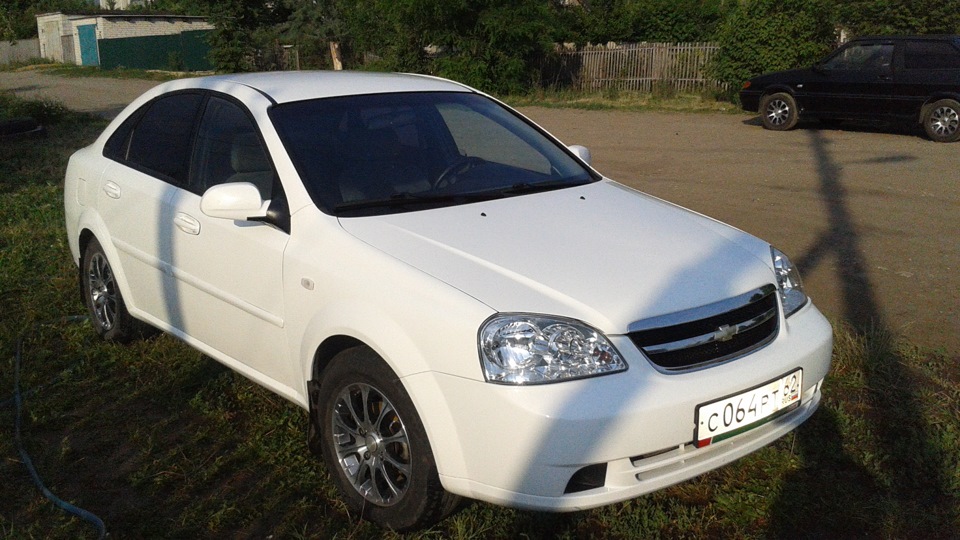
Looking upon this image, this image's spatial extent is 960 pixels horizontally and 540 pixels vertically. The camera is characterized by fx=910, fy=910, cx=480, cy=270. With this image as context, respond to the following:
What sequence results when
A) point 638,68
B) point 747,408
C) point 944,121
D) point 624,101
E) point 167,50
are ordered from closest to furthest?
point 747,408, point 944,121, point 624,101, point 638,68, point 167,50

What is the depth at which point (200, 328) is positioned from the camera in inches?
168

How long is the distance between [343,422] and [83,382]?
2.12 m

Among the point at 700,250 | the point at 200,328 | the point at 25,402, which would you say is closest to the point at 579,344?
the point at 700,250

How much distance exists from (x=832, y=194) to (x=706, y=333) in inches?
289

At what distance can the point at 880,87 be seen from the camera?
14.4m

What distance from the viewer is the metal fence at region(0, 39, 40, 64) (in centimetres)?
5474

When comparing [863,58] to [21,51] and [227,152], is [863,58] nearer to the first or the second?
[227,152]

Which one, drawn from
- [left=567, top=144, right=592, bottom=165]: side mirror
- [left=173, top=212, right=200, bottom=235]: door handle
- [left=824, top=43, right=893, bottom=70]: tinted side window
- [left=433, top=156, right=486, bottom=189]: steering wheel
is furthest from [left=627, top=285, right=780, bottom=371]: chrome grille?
[left=824, top=43, right=893, bottom=70]: tinted side window

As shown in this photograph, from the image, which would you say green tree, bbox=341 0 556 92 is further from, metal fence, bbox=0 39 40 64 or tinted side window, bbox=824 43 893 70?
metal fence, bbox=0 39 40 64

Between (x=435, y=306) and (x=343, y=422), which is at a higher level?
(x=435, y=306)

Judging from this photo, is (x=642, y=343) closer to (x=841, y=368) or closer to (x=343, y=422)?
(x=343, y=422)

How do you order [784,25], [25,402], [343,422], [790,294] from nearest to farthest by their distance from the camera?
[343,422], [790,294], [25,402], [784,25]

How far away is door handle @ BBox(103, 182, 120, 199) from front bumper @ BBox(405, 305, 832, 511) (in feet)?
8.59

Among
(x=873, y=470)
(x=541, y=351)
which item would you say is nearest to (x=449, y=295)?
(x=541, y=351)
